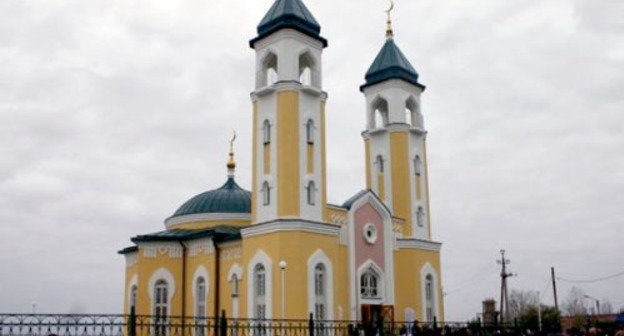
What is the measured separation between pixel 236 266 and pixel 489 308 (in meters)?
29.4

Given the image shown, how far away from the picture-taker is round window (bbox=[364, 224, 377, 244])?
2822 centimetres

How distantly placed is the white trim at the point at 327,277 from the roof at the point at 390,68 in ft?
35.7

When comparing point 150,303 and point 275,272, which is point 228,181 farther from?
point 275,272

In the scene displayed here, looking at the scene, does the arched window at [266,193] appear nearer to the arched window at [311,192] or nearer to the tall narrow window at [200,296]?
the arched window at [311,192]

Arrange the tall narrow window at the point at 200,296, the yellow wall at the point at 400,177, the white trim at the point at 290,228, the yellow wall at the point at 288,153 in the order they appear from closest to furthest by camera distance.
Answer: the white trim at the point at 290,228 < the yellow wall at the point at 288,153 < the tall narrow window at the point at 200,296 < the yellow wall at the point at 400,177

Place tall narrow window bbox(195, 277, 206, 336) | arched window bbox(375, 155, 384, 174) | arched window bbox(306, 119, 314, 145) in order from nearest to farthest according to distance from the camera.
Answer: arched window bbox(306, 119, 314, 145)
tall narrow window bbox(195, 277, 206, 336)
arched window bbox(375, 155, 384, 174)

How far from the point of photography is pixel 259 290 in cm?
2566

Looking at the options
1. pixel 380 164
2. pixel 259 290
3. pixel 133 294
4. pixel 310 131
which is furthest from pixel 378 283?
pixel 133 294

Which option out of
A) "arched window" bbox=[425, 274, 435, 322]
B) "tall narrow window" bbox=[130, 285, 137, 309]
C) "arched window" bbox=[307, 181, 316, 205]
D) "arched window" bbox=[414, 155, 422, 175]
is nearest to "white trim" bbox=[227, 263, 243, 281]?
"arched window" bbox=[307, 181, 316, 205]

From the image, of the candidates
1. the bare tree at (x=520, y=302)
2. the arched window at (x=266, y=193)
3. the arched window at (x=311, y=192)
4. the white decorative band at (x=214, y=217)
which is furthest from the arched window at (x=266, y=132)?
the bare tree at (x=520, y=302)

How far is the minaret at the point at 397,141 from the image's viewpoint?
3170 cm

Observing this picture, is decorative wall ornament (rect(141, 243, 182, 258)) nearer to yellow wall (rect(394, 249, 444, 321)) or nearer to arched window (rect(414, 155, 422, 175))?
yellow wall (rect(394, 249, 444, 321))

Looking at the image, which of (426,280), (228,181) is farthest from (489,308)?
(228,181)

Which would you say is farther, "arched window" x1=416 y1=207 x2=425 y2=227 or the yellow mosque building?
"arched window" x1=416 y1=207 x2=425 y2=227
